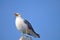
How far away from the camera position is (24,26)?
18.1 feet

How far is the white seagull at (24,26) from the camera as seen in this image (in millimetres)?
5350

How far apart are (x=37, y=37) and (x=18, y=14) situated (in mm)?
940

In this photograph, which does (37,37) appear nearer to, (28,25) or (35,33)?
(35,33)

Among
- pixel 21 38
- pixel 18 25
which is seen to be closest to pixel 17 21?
pixel 18 25

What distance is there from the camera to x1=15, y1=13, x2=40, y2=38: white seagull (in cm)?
535

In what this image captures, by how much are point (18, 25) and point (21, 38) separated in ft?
3.24

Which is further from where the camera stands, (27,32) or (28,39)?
(27,32)

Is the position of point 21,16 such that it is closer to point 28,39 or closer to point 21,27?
point 21,27

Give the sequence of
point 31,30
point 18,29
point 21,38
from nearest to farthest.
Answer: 1. point 21,38
2. point 18,29
3. point 31,30

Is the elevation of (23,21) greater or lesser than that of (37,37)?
greater

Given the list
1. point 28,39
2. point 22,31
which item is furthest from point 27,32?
point 28,39

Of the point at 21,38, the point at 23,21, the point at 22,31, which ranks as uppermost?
the point at 23,21

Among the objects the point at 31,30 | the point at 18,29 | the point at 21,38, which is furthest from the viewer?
the point at 31,30

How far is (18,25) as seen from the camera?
5.38m
